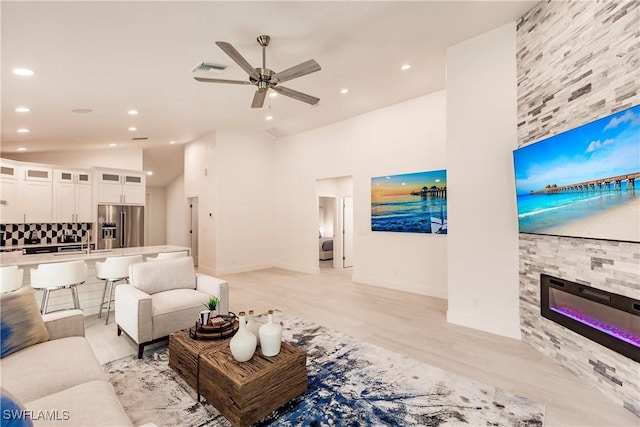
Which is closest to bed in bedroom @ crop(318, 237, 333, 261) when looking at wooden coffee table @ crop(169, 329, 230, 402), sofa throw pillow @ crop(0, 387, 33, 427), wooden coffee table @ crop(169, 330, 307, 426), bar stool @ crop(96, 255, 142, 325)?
bar stool @ crop(96, 255, 142, 325)

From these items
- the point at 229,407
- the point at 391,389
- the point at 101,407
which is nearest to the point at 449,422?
the point at 391,389

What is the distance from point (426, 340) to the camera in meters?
3.42

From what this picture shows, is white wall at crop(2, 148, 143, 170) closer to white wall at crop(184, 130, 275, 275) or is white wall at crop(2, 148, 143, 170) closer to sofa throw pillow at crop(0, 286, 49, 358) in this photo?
white wall at crop(184, 130, 275, 275)

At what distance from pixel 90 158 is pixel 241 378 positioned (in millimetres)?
8716

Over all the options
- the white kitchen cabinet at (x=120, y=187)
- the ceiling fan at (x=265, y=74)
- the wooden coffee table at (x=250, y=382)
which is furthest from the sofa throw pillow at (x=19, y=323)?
the white kitchen cabinet at (x=120, y=187)

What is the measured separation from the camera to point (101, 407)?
59.5 inches

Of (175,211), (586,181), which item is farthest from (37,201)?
(586,181)

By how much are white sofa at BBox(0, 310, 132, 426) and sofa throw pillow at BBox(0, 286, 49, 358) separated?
52 millimetres

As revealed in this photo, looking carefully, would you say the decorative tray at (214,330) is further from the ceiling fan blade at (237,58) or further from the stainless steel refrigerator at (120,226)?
the stainless steel refrigerator at (120,226)

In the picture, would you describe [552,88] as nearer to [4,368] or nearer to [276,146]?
[4,368]

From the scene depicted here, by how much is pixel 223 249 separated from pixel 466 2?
6.54m

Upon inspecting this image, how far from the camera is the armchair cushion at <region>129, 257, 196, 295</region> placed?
3.51 m

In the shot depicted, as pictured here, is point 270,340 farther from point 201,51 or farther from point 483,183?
point 201,51

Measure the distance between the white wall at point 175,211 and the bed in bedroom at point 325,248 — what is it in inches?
213
